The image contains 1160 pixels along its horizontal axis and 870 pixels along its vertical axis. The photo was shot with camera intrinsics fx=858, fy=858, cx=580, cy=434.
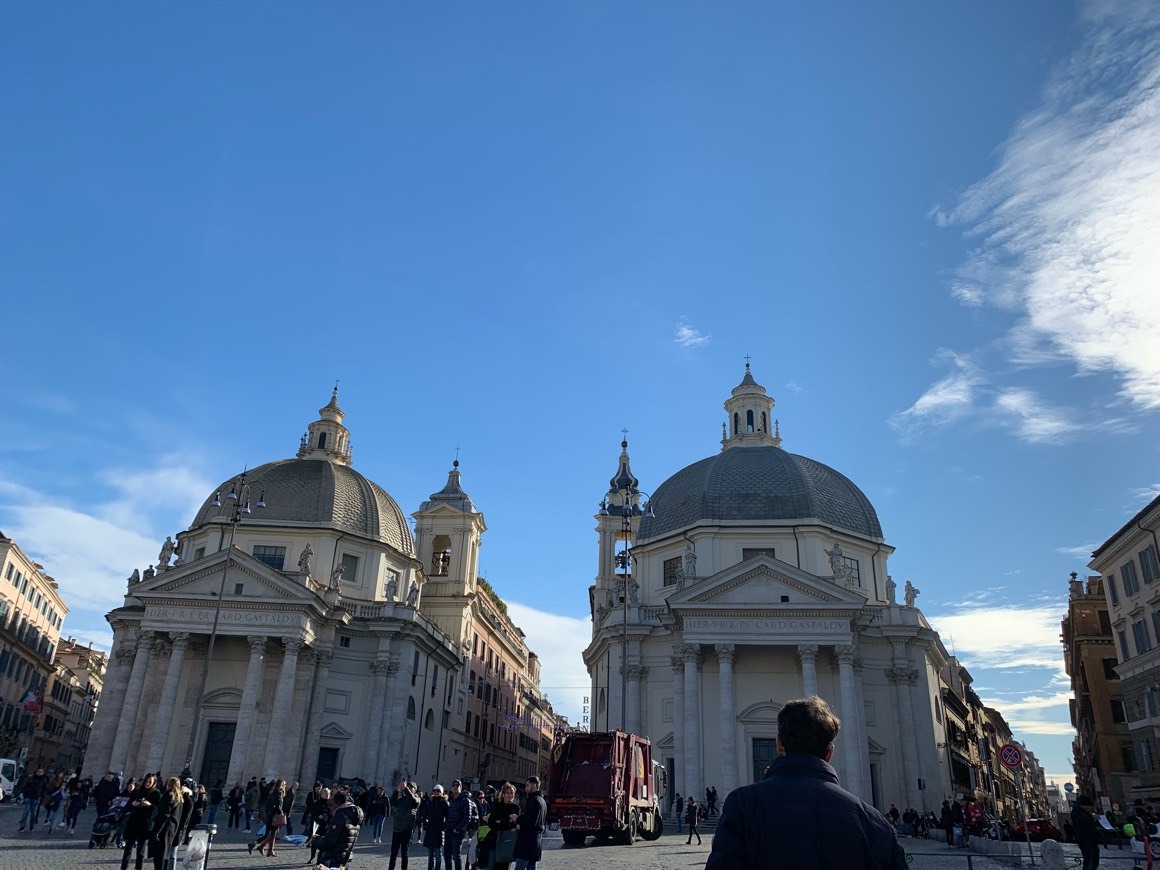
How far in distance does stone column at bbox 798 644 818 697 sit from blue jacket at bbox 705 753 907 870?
3887 cm

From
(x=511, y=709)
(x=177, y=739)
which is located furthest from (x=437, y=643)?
(x=511, y=709)

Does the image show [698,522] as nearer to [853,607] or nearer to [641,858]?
[853,607]

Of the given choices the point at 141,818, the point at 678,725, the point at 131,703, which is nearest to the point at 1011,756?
the point at 141,818

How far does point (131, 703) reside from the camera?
42531 millimetres

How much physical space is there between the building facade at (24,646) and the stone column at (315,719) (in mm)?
A: 19421

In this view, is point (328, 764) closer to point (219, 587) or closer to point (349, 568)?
point (219, 587)

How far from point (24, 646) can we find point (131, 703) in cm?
2504

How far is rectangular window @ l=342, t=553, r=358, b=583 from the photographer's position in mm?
51656

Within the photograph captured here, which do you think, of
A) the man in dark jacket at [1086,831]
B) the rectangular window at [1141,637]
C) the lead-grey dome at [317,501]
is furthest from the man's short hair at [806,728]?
the lead-grey dome at [317,501]

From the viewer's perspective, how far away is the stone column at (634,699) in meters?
45.8

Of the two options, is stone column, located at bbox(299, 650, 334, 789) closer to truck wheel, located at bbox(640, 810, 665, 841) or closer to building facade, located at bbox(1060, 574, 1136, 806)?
truck wheel, located at bbox(640, 810, 665, 841)

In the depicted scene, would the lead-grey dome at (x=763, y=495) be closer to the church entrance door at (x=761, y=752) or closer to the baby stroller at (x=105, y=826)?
the church entrance door at (x=761, y=752)

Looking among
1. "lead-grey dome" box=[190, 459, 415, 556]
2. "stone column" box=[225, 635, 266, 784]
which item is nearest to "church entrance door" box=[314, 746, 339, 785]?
"stone column" box=[225, 635, 266, 784]

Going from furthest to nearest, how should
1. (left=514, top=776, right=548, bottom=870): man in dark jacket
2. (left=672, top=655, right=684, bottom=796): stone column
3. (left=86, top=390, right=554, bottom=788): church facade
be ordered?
(left=86, top=390, right=554, bottom=788): church facade < (left=672, top=655, right=684, bottom=796): stone column < (left=514, top=776, right=548, bottom=870): man in dark jacket
